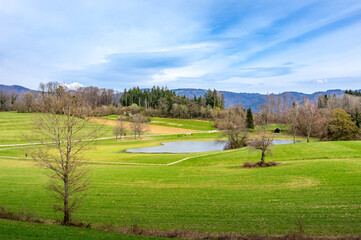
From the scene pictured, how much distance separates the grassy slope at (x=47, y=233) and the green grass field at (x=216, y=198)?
6.9 inches

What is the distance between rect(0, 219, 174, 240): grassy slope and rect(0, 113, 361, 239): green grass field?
18 centimetres

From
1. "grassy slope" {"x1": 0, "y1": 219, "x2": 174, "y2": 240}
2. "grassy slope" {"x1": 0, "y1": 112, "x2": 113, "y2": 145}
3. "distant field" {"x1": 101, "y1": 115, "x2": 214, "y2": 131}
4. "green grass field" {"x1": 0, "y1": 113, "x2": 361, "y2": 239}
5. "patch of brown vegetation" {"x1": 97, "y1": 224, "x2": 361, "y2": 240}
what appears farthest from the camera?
"distant field" {"x1": 101, "y1": 115, "x2": 214, "y2": 131}

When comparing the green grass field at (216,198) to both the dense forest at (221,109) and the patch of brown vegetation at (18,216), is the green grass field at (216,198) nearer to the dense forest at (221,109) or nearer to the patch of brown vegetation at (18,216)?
the patch of brown vegetation at (18,216)

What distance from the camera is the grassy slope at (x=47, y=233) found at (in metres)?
10.8

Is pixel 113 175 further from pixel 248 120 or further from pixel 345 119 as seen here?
pixel 248 120

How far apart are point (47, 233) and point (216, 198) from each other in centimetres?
1145

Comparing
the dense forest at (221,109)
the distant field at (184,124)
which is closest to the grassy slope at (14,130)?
the dense forest at (221,109)

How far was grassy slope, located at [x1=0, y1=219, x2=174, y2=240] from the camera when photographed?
35.4 ft

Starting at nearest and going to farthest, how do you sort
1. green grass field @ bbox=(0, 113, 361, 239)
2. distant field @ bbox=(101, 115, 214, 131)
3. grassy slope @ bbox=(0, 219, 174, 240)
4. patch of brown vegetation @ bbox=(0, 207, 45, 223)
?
grassy slope @ bbox=(0, 219, 174, 240) < green grass field @ bbox=(0, 113, 361, 239) < patch of brown vegetation @ bbox=(0, 207, 45, 223) < distant field @ bbox=(101, 115, 214, 131)

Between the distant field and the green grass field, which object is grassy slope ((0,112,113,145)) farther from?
the distant field

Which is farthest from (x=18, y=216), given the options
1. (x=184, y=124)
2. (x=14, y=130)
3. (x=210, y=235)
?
(x=184, y=124)

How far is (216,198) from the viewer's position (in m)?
18.8

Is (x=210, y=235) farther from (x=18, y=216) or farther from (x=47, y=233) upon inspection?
(x=18, y=216)

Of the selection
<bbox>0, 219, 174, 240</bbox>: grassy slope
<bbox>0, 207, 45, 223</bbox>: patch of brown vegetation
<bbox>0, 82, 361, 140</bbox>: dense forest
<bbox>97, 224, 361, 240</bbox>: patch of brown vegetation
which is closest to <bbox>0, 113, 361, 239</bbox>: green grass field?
<bbox>0, 219, 174, 240</bbox>: grassy slope
